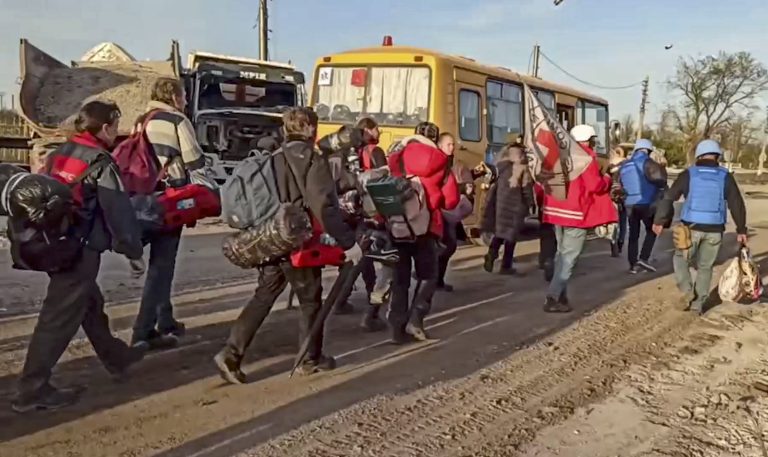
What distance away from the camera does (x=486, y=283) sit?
10.1 meters

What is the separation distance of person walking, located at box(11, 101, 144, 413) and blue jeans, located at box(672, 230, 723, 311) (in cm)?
537

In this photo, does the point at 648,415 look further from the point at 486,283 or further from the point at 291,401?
the point at 486,283

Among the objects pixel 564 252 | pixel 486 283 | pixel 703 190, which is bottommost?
pixel 486 283

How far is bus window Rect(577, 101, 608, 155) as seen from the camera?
17.2m

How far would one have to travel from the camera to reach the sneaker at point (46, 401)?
4.92m

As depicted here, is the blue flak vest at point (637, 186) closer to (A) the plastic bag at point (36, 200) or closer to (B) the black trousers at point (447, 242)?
(B) the black trousers at point (447, 242)

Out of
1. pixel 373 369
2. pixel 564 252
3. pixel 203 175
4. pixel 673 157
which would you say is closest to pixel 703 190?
pixel 564 252

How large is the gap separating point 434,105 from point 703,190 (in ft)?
16.5

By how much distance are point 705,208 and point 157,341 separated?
505 centimetres

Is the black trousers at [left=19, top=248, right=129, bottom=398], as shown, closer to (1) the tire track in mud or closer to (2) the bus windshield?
(1) the tire track in mud

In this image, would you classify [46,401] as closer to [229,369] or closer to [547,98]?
[229,369]

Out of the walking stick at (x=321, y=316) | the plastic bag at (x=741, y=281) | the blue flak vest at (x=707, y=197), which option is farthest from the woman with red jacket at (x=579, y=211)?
the walking stick at (x=321, y=316)

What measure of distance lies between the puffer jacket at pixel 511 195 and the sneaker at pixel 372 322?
332 cm

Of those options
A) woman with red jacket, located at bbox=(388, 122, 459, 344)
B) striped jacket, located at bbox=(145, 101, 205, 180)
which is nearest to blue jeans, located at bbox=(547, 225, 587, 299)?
woman with red jacket, located at bbox=(388, 122, 459, 344)
